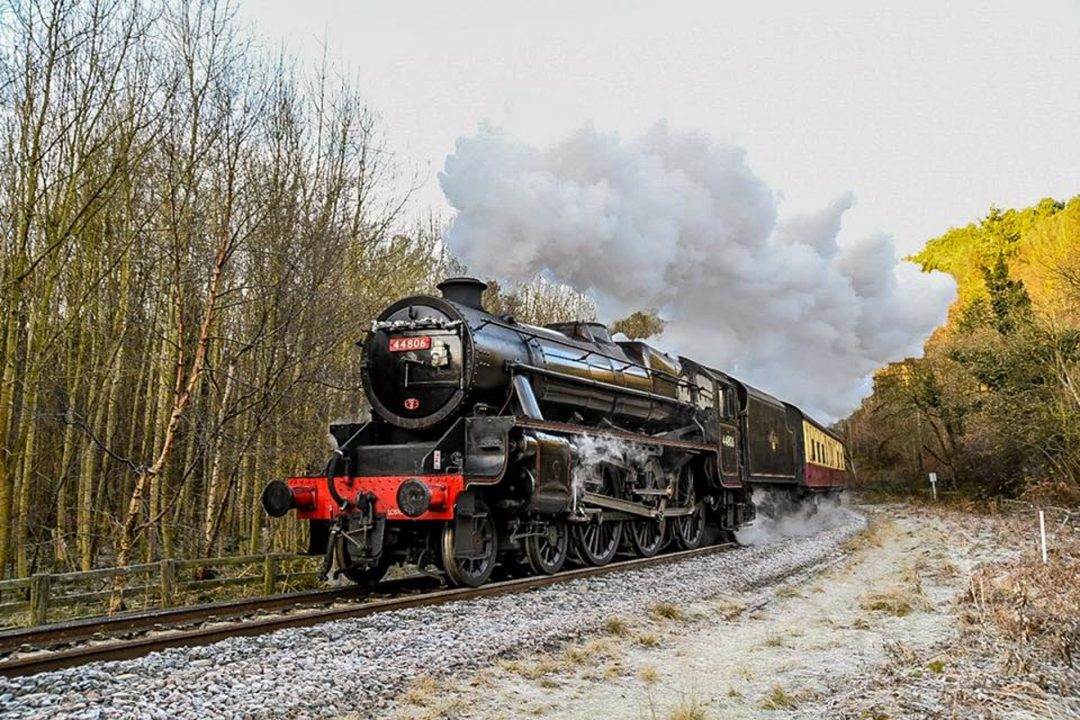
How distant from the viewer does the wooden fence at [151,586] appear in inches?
306

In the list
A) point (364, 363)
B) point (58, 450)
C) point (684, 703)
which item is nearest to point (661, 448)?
point (364, 363)

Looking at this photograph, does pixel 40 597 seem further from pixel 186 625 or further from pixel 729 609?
pixel 729 609

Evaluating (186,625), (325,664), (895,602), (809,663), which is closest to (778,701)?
(809,663)

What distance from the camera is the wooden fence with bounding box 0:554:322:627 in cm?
778

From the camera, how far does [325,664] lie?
4.91 m

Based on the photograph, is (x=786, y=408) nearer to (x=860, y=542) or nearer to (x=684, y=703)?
(x=860, y=542)

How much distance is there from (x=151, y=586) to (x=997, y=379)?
77.5ft

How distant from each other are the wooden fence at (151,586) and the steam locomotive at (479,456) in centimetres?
128

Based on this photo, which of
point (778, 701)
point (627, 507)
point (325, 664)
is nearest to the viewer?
point (778, 701)

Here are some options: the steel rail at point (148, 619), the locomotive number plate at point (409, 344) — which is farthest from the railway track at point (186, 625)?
the locomotive number plate at point (409, 344)

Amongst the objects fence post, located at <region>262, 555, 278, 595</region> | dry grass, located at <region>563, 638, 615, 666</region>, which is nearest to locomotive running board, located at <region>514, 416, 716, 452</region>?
dry grass, located at <region>563, 638, 615, 666</region>

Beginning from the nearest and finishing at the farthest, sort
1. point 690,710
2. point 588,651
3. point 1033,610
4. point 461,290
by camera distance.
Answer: point 690,710
point 588,651
point 1033,610
point 461,290

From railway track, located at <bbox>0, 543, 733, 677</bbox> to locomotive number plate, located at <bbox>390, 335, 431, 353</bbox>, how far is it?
2495 mm

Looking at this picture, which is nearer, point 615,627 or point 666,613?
point 615,627
